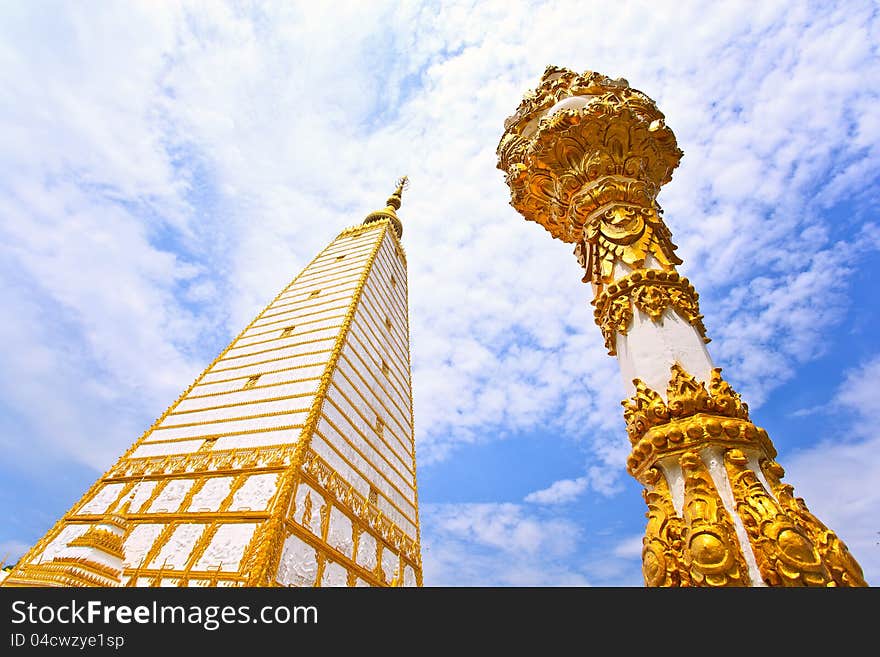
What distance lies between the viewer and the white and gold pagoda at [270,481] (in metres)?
6.08

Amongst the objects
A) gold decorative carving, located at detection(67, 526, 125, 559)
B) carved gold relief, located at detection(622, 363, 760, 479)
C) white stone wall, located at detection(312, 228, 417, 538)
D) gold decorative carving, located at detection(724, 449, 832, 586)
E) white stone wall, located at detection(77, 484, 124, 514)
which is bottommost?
gold decorative carving, located at detection(724, 449, 832, 586)

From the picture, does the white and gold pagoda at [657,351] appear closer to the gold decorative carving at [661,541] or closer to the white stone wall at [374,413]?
the gold decorative carving at [661,541]

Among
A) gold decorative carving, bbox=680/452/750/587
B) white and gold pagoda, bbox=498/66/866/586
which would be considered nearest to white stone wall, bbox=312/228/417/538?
white and gold pagoda, bbox=498/66/866/586

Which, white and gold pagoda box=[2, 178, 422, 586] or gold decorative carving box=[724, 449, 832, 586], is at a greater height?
white and gold pagoda box=[2, 178, 422, 586]

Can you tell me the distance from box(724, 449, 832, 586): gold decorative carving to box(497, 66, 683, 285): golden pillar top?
162 centimetres

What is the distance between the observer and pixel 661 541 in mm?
1896

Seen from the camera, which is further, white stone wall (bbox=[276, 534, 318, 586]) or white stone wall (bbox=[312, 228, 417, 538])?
white stone wall (bbox=[312, 228, 417, 538])

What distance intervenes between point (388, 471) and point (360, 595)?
9336 mm

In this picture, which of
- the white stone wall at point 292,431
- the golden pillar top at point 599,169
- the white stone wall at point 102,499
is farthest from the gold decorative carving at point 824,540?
the white stone wall at point 102,499

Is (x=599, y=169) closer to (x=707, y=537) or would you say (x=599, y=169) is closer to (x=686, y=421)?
(x=686, y=421)

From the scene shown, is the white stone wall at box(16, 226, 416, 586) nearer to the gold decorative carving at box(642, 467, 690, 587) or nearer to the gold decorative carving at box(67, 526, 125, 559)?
the gold decorative carving at box(67, 526, 125, 559)

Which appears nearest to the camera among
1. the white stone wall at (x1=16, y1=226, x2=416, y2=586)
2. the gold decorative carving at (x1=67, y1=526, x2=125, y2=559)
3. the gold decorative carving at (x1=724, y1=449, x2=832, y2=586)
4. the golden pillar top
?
the gold decorative carving at (x1=724, y1=449, x2=832, y2=586)

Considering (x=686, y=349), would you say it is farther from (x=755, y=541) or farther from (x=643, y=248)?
(x=755, y=541)

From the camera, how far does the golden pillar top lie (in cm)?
322
